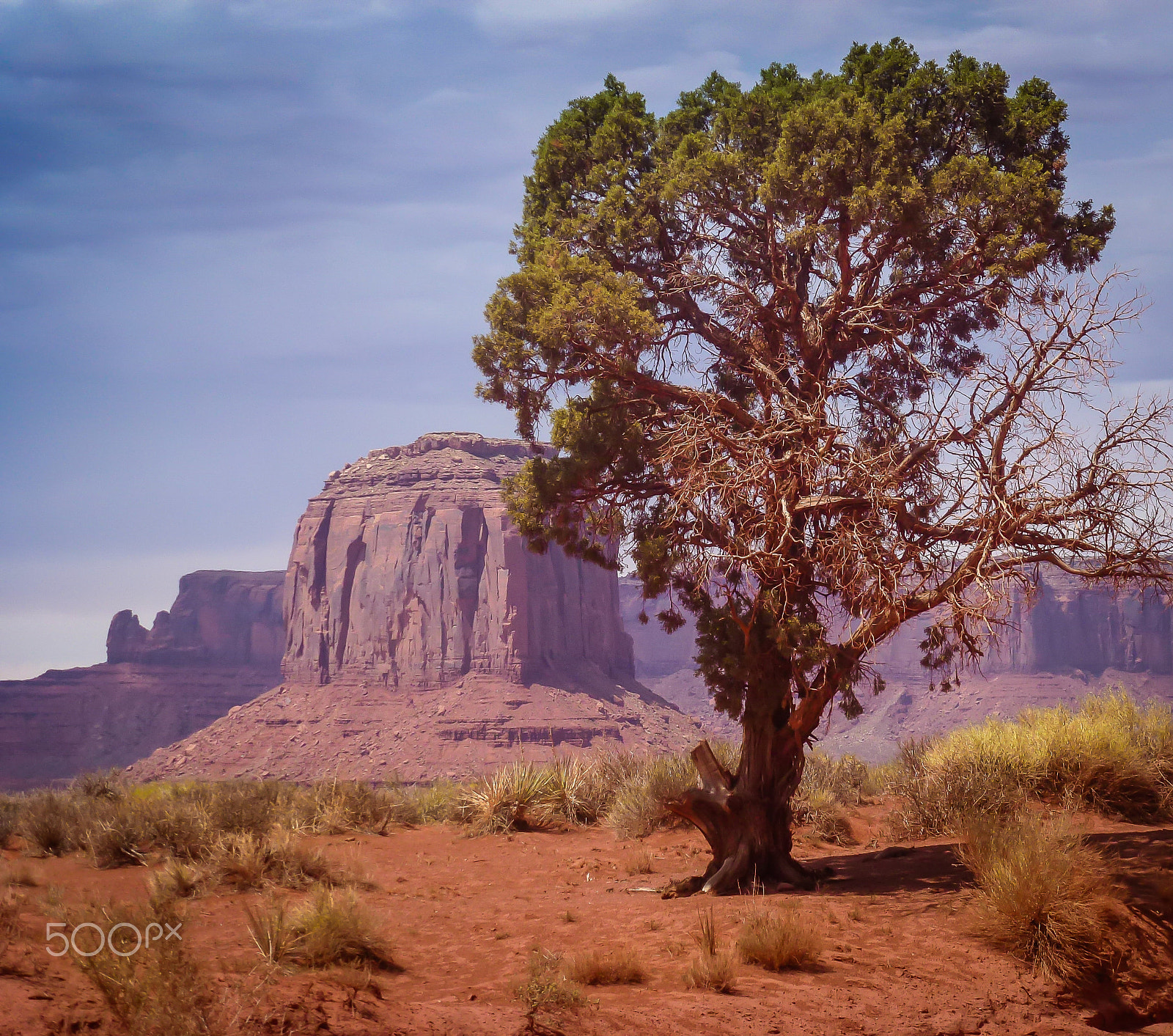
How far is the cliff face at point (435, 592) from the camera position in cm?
8356

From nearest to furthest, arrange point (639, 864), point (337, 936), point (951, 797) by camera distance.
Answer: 1. point (337, 936)
2. point (639, 864)
3. point (951, 797)

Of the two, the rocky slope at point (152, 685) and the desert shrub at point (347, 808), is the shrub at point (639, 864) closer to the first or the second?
the desert shrub at point (347, 808)

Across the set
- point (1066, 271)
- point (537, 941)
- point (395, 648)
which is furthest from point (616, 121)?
point (395, 648)

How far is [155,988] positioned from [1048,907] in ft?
22.3

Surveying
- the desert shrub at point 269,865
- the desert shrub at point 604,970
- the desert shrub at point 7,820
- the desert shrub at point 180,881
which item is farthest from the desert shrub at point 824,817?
the desert shrub at point 7,820

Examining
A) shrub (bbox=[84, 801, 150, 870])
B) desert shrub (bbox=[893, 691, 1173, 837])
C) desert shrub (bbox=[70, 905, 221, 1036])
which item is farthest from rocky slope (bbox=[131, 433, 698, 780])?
desert shrub (bbox=[70, 905, 221, 1036])

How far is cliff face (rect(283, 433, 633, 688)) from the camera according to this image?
83562 millimetres

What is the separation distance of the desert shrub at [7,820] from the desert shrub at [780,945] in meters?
12.4

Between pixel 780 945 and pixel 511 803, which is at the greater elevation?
pixel 780 945

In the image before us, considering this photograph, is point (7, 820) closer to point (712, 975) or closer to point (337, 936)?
point (337, 936)

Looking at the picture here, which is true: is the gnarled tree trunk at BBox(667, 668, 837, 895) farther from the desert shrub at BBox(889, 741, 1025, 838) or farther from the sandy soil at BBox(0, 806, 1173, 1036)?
the desert shrub at BBox(889, 741, 1025, 838)

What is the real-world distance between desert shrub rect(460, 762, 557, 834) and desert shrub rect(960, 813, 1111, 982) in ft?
31.8

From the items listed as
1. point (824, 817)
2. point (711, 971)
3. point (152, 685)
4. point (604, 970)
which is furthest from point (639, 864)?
point (152, 685)

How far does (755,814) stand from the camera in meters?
10.6
